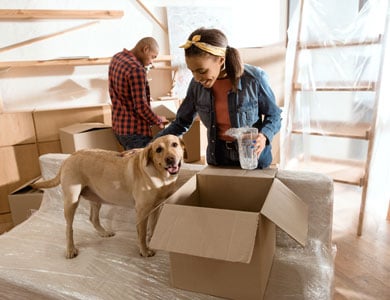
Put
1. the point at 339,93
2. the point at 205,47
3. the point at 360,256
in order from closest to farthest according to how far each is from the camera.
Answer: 1. the point at 205,47
2. the point at 360,256
3. the point at 339,93

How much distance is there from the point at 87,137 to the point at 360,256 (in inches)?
81.9

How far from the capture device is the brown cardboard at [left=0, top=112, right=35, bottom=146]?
2.67 meters

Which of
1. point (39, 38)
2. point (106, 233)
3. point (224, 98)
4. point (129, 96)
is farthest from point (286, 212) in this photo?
point (39, 38)

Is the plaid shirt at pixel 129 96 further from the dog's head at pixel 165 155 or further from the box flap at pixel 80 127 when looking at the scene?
the dog's head at pixel 165 155

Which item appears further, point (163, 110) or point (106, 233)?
point (163, 110)

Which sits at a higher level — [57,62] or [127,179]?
[57,62]

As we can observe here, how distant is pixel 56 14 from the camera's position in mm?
2805

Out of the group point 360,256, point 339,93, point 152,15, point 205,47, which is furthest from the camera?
point 152,15

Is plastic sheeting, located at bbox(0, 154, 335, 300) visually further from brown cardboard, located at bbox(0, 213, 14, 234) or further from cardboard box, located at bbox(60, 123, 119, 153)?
brown cardboard, located at bbox(0, 213, 14, 234)

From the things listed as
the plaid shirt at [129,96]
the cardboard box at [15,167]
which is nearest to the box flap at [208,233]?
the plaid shirt at [129,96]

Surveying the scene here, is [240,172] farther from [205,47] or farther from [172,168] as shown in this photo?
[205,47]

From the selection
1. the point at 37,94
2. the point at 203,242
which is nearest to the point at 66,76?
the point at 37,94

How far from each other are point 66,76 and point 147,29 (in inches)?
35.8

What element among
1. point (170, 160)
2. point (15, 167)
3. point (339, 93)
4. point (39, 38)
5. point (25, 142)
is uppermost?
point (39, 38)
